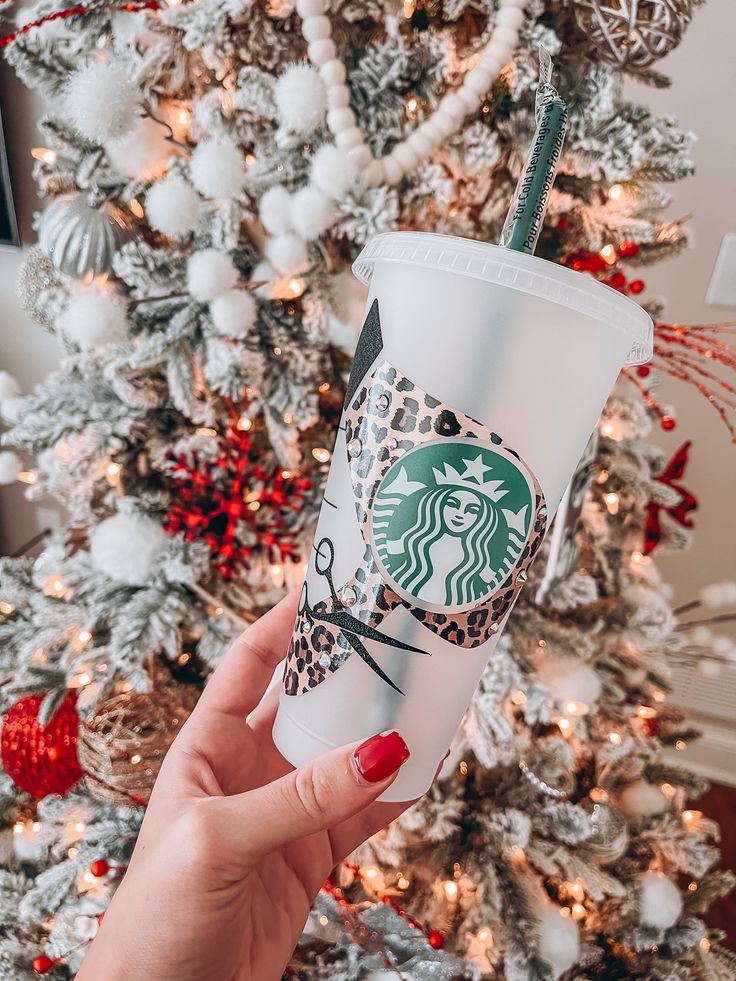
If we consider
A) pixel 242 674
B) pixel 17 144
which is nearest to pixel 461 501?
pixel 242 674

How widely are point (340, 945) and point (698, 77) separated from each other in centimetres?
146

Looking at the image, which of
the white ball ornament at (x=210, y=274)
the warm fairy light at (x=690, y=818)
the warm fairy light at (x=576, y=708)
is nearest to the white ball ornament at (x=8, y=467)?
the white ball ornament at (x=210, y=274)

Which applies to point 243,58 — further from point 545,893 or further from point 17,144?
point 545,893

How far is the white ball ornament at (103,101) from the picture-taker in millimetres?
689

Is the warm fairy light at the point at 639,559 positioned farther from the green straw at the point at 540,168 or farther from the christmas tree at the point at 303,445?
the green straw at the point at 540,168

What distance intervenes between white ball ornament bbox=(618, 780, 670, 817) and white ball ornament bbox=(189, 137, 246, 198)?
1007 millimetres

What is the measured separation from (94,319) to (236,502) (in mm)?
307

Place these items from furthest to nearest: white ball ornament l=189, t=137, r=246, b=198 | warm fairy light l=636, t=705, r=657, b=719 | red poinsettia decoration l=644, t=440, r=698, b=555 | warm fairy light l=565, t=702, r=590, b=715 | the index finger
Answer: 1. red poinsettia decoration l=644, t=440, r=698, b=555
2. warm fairy light l=636, t=705, r=657, b=719
3. warm fairy light l=565, t=702, r=590, b=715
4. white ball ornament l=189, t=137, r=246, b=198
5. the index finger

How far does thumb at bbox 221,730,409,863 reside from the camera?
41cm

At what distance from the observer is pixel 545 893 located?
82 centimetres

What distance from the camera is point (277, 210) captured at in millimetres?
751

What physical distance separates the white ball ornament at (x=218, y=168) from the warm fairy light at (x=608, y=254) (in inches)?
18.7

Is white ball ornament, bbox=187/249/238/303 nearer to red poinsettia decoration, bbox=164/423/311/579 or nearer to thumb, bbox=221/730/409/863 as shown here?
red poinsettia decoration, bbox=164/423/311/579

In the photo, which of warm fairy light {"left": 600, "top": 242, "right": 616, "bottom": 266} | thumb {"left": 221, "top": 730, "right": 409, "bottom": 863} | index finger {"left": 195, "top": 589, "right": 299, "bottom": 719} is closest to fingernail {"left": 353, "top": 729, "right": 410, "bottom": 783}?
thumb {"left": 221, "top": 730, "right": 409, "bottom": 863}
